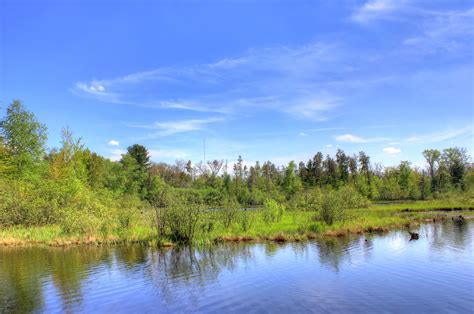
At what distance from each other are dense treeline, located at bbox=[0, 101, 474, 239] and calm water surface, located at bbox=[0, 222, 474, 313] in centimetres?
530

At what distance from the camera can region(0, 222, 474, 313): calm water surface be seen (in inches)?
475

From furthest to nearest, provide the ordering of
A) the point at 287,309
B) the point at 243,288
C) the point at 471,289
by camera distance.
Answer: the point at 243,288
the point at 471,289
the point at 287,309

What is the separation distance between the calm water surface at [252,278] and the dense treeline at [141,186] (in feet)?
17.4

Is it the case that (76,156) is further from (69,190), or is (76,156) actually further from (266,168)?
(266,168)

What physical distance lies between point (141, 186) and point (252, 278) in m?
75.3

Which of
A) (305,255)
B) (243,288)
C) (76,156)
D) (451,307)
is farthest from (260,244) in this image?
(76,156)

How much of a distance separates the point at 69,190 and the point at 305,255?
2850 centimetres

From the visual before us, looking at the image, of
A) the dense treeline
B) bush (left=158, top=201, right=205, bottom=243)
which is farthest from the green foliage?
bush (left=158, top=201, right=205, bottom=243)

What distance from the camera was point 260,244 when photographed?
2420 centimetres

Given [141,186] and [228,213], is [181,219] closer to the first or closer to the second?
[228,213]

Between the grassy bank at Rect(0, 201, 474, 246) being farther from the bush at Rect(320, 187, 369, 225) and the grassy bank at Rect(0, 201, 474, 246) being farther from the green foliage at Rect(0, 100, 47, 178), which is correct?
the green foliage at Rect(0, 100, 47, 178)

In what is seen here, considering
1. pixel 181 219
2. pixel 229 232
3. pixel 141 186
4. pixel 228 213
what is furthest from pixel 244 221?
pixel 141 186

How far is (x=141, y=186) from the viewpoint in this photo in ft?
284

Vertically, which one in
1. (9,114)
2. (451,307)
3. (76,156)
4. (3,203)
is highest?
(9,114)
